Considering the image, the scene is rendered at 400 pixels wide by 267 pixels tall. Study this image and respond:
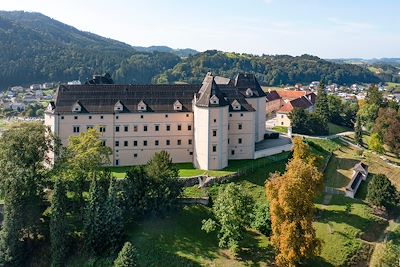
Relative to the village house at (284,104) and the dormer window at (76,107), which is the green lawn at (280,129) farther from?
the dormer window at (76,107)

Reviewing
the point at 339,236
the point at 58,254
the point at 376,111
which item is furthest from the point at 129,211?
the point at 376,111

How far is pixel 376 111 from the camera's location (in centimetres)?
9838

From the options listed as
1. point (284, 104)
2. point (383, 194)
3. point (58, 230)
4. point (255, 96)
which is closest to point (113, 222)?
point (58, 230)

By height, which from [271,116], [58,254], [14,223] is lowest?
[58,254]

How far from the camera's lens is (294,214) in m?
44.6

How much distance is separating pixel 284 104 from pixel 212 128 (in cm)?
4108

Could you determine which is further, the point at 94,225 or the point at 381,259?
the point at 94,225

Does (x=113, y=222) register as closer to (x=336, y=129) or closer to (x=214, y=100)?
(x=214, y=100)

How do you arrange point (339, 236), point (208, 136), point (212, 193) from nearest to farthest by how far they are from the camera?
point (339, 236)
point (212, 193)
point (208, 136)

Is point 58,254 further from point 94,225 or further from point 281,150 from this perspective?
point 281,150

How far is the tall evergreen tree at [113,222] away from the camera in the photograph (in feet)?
153

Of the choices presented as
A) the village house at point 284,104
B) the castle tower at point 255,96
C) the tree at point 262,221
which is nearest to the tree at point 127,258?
the tree at point 262,221

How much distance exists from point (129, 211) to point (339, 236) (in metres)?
23.1

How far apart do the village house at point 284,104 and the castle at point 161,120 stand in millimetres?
25076
